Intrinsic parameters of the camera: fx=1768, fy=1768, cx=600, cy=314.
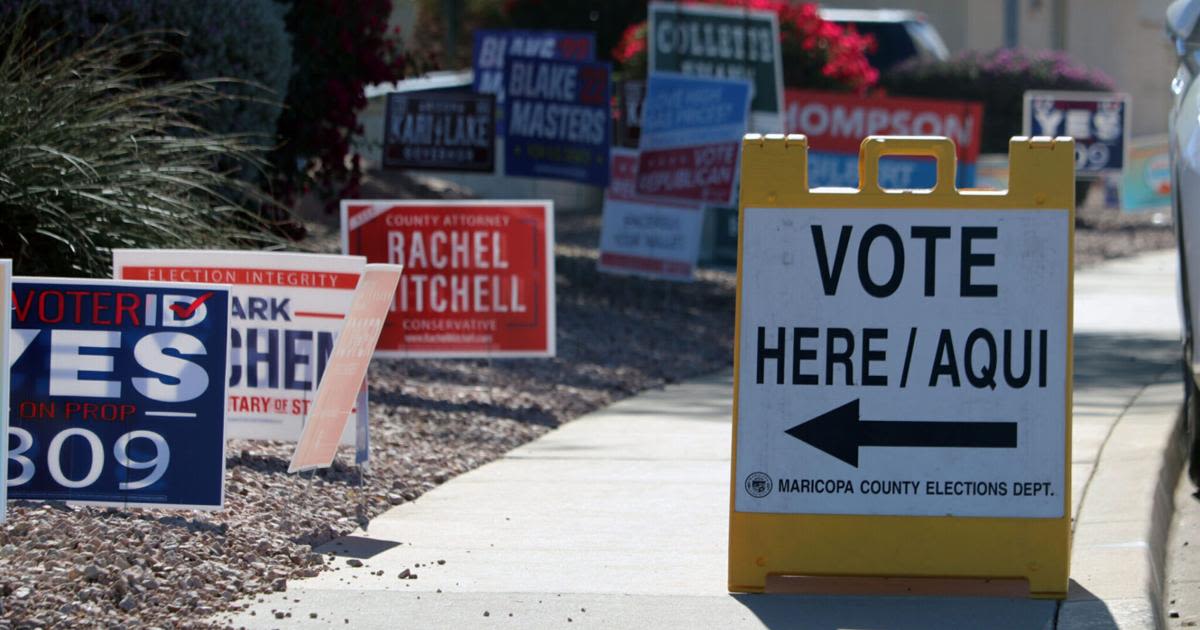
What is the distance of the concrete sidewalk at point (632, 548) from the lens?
16.9ft

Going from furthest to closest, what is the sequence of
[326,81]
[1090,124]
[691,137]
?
[1090,124], [691,137], [326,81]

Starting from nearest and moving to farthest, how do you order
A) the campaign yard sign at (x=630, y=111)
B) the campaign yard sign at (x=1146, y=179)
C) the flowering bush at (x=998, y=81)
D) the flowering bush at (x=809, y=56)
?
the campaign yard sign at (x=630, y=111)
the flowering bush at (x=809, y=56)
the campaign yard sign at (x=1146, y=179)
the flowering bush at (x=998, y=81)

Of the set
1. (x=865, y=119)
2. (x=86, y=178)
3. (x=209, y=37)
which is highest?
(x=209, y=37)

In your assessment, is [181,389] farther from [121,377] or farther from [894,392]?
[894,392]

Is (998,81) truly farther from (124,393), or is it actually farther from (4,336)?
(4,336)

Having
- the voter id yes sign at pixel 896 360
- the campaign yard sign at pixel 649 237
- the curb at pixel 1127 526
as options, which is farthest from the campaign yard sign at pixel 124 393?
the campaign yard sign at pixel 649 237

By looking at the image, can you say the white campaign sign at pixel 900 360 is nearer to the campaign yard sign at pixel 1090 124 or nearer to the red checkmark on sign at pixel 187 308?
the red checkmark on sign at pixel 187 308

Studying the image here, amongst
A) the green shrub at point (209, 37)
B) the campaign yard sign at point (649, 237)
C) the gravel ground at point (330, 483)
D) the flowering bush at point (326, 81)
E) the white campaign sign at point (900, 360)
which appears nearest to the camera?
the gravel ground at point (330, 483)

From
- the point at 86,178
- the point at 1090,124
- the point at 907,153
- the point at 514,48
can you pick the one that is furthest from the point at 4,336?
the point at 1090,124

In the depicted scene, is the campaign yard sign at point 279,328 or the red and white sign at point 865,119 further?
the red and white sign at point 865,119

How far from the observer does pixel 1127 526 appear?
619cm

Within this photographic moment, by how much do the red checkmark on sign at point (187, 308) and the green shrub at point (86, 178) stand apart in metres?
1.83

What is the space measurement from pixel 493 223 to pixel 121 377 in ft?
11.9

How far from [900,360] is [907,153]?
2.14 ft
